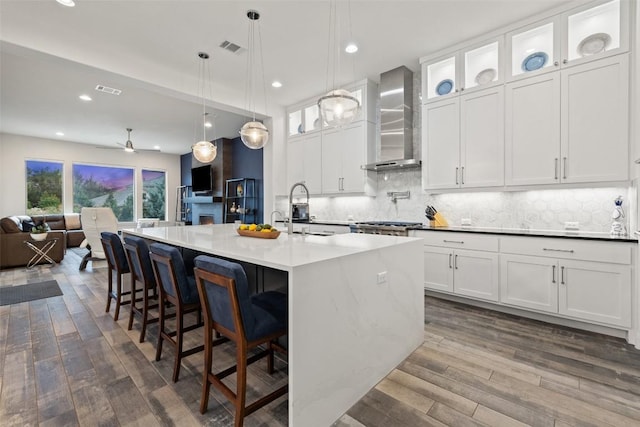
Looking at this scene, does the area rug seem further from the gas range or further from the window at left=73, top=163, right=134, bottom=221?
the window at left=73, top=163, right=134, bottom=221

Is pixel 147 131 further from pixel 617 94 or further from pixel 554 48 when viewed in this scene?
pixel 617 94

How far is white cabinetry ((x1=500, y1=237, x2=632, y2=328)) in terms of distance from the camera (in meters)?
2.55

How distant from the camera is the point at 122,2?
9.37 feet

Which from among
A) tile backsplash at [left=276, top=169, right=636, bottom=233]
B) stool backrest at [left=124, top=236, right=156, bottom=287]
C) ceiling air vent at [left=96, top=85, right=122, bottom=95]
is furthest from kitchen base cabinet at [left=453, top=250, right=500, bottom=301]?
ceiling air vent at [left=96, top=85, right=122, bottom=95]

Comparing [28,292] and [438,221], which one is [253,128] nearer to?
[438,221]

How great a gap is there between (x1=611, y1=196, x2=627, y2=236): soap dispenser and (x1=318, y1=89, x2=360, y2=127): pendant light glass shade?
9.12 ft

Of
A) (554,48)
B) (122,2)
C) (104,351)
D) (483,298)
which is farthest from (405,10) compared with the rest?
(104,351)

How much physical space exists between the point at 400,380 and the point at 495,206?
8.92 feet

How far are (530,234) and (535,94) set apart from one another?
1.54m

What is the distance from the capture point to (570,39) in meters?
2.99

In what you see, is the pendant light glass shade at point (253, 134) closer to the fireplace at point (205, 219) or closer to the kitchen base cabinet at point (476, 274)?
the kitchen base cabinet at point (476, 274)

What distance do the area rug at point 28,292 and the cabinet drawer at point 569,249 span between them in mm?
5751

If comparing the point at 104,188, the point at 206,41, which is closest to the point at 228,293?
the point at 206,41

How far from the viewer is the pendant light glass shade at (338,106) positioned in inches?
106
